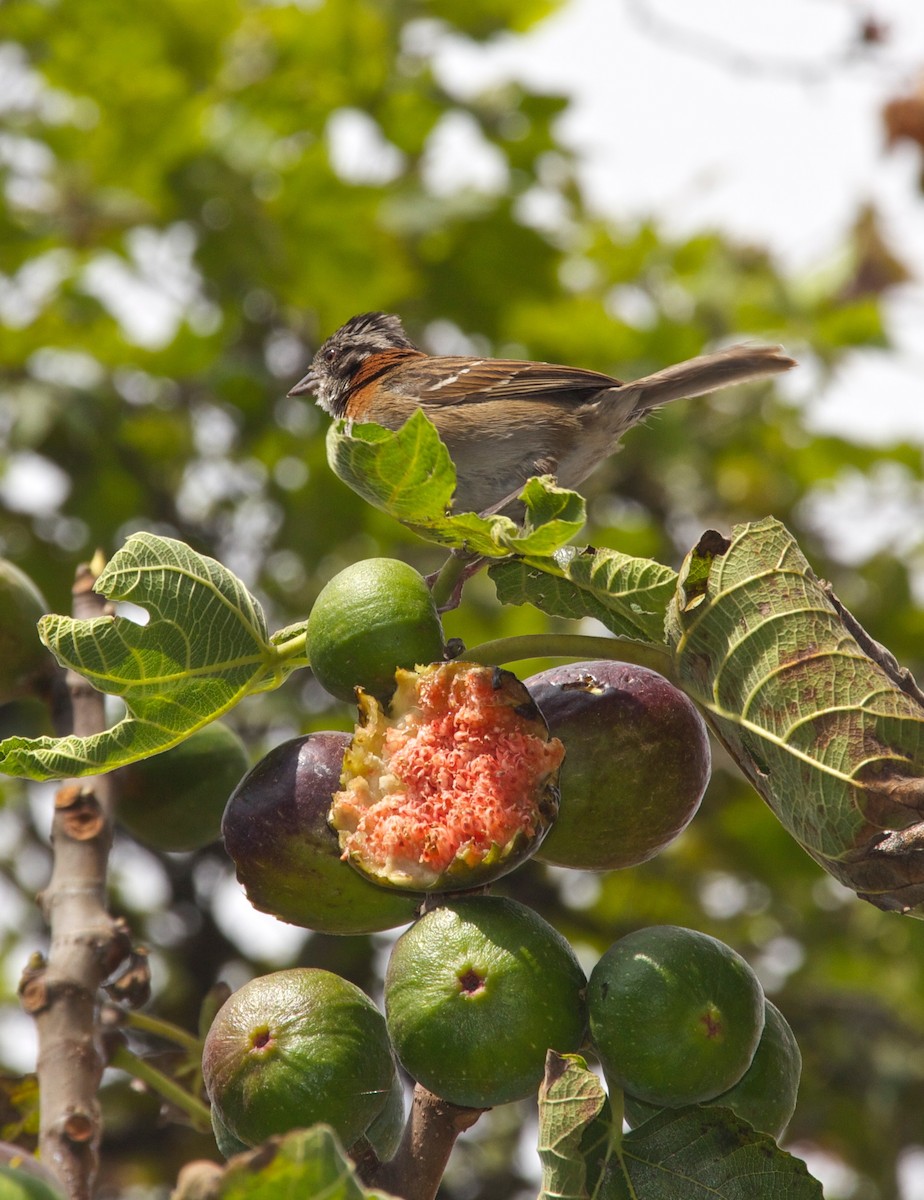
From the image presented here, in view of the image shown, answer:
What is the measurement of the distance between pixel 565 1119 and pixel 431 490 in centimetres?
87

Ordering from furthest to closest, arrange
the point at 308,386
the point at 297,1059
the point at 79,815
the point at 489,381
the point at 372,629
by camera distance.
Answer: the point at 489,381 < the point at 308,386 < the point at 79,815 < the point at 372,629 < the point at 297,1059

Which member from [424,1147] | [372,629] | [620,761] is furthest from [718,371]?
[424,1147]

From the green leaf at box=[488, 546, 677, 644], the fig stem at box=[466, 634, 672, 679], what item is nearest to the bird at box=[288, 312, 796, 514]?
the green leaf at box=[488, 546, 677, 644]

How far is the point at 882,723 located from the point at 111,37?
4817 millimetres

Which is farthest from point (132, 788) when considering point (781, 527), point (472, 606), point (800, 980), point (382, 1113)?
point (800, 980)

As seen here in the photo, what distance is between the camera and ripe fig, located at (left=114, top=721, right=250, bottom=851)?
2.43 meters

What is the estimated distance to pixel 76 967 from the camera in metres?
2.13

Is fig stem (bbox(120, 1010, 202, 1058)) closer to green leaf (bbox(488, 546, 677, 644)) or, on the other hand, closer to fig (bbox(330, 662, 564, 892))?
fig (bbox(330, 662, 564, 892))

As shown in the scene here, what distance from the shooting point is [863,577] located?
5.91 metres

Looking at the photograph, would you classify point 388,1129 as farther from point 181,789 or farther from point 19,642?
point 19,642

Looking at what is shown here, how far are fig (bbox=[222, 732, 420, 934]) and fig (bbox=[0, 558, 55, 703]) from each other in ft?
2.25

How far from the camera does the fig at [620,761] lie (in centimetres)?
194

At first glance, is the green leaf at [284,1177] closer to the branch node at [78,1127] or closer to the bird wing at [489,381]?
the branch node at [78,1127]

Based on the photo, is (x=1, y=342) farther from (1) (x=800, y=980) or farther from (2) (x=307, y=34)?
(1) (x=800, y=980)
